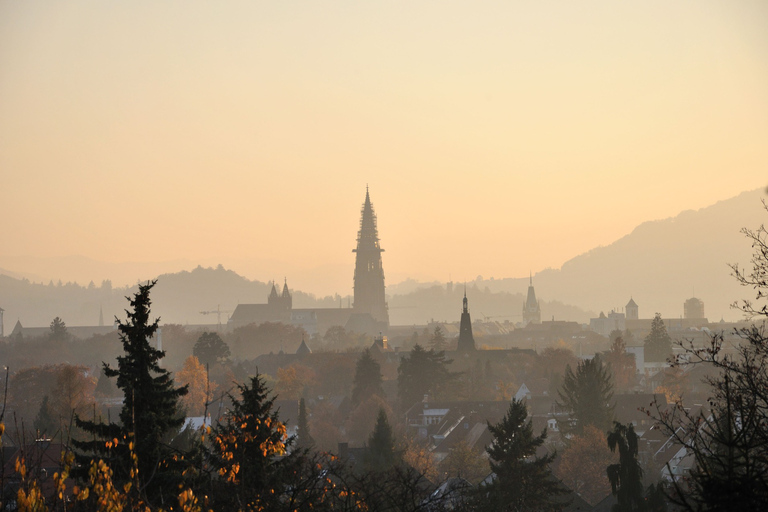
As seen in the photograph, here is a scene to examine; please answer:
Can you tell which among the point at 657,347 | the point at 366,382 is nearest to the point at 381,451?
the point at 366,382

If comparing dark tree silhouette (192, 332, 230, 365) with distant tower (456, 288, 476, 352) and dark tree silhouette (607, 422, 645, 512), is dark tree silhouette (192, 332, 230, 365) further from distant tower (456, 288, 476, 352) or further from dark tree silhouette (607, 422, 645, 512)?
dark tree silhouette (607, 422, 645, 512)

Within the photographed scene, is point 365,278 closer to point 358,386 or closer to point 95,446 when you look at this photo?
point 358,386

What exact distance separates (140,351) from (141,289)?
114cm

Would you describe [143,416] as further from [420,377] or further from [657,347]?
[657,347]

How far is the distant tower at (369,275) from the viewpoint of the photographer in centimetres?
18788

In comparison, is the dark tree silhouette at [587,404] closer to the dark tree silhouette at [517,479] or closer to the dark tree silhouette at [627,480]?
the dark tree silhouette at [517,479]

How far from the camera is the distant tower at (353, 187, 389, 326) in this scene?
18788 centimetres

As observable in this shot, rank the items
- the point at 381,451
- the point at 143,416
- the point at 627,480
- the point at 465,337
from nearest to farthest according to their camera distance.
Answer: the point at 143,416 → the point at 627,480 → the point at 381,451 → the point at 465,337

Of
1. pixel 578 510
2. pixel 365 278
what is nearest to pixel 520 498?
pixel 578 510

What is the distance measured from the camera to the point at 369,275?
190 metres

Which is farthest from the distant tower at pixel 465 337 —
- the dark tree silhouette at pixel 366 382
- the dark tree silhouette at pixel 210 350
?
the dark tree silhouette at pixel 366 382

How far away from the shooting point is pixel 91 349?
139000 millimetres

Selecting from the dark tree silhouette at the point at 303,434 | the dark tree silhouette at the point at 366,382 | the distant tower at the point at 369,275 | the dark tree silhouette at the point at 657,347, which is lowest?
the dark tree silhouette at the point at 303,434

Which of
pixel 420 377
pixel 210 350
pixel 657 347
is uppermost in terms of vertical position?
pixel 210 350
